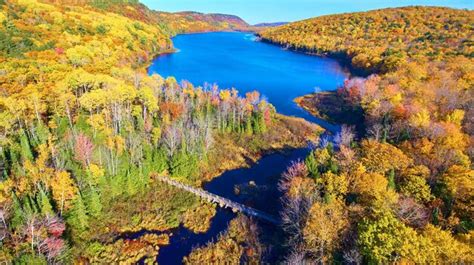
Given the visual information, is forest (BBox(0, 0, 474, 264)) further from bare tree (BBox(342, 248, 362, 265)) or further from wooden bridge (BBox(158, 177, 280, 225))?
wooden bridge (BBox(158, 177, 280, 225))

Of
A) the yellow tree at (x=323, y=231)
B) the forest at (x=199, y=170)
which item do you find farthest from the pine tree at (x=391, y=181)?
the yellow tree at (x=323, y=231)

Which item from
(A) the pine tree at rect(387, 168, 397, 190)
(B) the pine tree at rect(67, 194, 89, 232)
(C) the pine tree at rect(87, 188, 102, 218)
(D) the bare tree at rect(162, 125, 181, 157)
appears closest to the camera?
(B) the pine tree at rect(67, 194, 89, 232)

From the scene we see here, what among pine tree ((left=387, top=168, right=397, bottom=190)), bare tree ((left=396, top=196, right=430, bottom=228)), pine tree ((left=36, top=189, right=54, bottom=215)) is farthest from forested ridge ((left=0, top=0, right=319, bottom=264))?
pine tree ((left=387, top=168, right=397, bottom=190))

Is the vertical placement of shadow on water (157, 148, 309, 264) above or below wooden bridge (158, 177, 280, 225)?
below

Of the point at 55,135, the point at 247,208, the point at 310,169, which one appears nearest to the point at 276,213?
the point at 247,208

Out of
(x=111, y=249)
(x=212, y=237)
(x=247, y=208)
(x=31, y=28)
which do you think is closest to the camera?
(x=111, y=249)

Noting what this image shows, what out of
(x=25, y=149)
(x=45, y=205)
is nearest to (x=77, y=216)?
(x=45, y=205)

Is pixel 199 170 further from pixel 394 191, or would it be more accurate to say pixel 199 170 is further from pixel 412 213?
pixel 412 213

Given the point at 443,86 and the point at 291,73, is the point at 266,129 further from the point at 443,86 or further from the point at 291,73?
the point at 291,73
